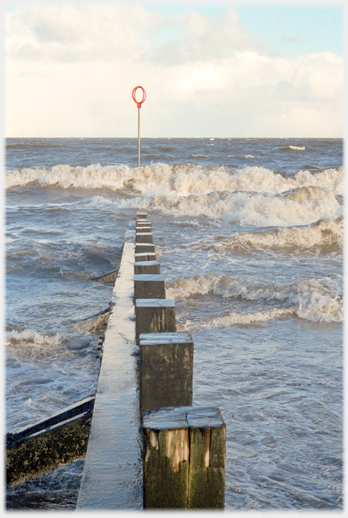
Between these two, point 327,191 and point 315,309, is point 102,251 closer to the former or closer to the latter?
point 315,309

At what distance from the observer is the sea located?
274 cm

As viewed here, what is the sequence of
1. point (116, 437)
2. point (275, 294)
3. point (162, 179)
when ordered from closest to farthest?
point (116, 437) < point (275, 294) < point (162, 179)

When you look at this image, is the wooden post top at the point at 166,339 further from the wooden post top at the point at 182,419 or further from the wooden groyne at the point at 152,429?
the wooden post top at the point at 182,419

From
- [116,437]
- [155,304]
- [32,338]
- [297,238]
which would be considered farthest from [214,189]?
[116,437]

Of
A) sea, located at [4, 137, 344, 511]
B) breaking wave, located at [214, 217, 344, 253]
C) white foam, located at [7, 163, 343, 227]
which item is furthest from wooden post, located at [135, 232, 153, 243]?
white foam, located at [7, 163, 343, 227]

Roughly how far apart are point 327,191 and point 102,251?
9683 millimetres

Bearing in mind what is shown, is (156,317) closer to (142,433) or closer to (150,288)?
(150,288)

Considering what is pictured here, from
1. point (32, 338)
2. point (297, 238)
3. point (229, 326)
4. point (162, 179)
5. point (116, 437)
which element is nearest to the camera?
point (116, 437)

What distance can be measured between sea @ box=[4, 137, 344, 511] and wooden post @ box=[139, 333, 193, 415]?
30.0 inches

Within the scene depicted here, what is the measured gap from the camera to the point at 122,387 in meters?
2.46

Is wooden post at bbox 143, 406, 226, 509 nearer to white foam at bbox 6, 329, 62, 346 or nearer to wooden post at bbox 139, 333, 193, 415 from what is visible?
wooden post at bbox 139, 333, 193, 415

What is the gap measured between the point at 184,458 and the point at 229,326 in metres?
3.77

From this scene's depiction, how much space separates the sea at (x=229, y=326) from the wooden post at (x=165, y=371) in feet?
2.50

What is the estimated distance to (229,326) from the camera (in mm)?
5242
